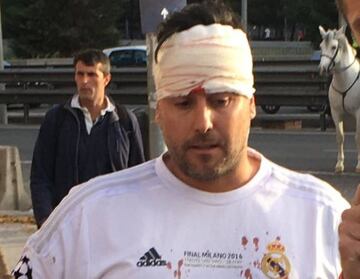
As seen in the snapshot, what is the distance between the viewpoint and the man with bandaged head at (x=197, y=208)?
244cm

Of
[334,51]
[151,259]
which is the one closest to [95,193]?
[151,259]

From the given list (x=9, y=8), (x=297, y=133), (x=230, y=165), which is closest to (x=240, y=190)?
(x=230, y=165)

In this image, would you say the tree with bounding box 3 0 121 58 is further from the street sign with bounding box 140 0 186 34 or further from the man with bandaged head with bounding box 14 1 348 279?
the man with bandaged head with bounding box 14 1 348 279

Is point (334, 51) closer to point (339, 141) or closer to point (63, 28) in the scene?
point (339, 141)

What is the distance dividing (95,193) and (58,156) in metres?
3.46

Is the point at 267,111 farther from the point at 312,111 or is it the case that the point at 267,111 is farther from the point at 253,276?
the point at 253,276

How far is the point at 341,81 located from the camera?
15023mm

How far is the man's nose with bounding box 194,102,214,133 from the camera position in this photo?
2.44 meters

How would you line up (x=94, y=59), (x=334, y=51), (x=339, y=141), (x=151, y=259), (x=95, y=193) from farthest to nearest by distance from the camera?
(x=334, y=51)
(x=339, y=141)
(x=94, y=59)
(x=95, y=193)
(x=151, y=259)

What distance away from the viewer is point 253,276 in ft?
7.95

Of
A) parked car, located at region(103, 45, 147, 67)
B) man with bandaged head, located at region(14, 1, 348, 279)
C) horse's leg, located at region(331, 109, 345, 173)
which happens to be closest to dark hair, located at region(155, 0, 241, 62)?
man with bandaged head, located at region(14, 1, 348, 279)

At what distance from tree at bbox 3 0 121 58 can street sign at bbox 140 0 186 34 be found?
4170 centimetres

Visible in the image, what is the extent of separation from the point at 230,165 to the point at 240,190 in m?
0.08

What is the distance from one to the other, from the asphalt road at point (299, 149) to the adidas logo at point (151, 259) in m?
9.96
